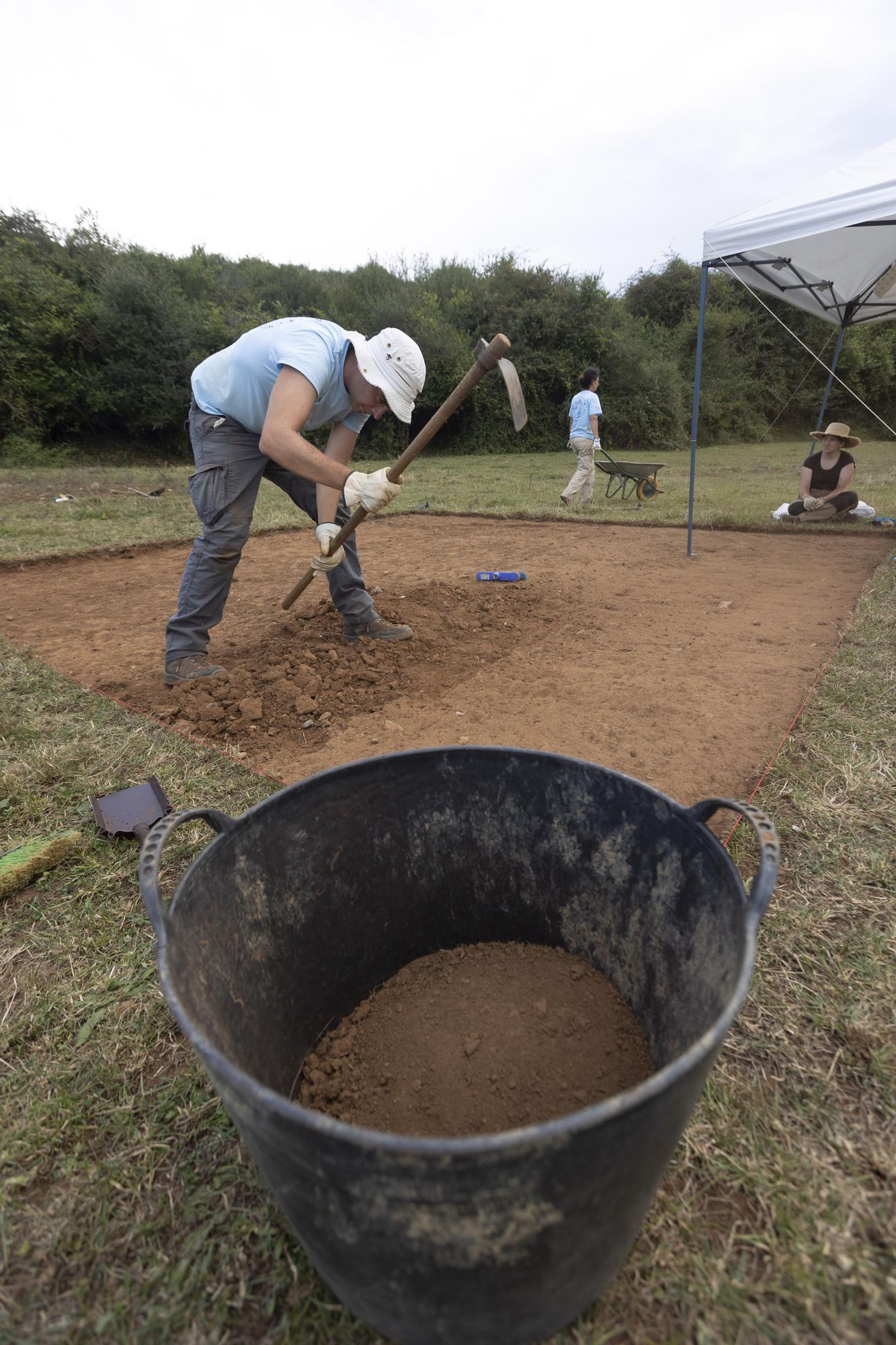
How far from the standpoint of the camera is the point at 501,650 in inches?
140

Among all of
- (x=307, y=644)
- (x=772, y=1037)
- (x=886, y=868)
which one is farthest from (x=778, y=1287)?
(x=307, y=644)

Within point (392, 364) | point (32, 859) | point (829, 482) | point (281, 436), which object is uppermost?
point (392, 364)

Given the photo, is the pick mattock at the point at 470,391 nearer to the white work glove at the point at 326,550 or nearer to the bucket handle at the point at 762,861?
the white work glove at the point at 326,550

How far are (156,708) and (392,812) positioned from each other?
1.82 m

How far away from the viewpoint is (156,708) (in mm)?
2887

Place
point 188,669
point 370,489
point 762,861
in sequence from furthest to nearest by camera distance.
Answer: point 188,669
point 370,489
point 762,861

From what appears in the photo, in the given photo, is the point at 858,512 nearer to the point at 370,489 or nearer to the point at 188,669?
the point at 370,489

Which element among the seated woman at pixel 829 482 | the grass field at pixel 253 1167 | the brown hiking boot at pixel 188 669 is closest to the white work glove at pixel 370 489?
the brown hiking boot at pixel 188 669

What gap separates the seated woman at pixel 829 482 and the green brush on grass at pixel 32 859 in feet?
23.9

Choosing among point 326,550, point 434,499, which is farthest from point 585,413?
point 326,550

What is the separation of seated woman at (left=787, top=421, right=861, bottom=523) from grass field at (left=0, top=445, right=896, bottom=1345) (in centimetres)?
554

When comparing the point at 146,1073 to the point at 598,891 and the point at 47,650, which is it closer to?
the point at 598,891

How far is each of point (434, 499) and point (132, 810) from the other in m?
7.60

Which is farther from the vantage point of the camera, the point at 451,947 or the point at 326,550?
the point at 326,550
